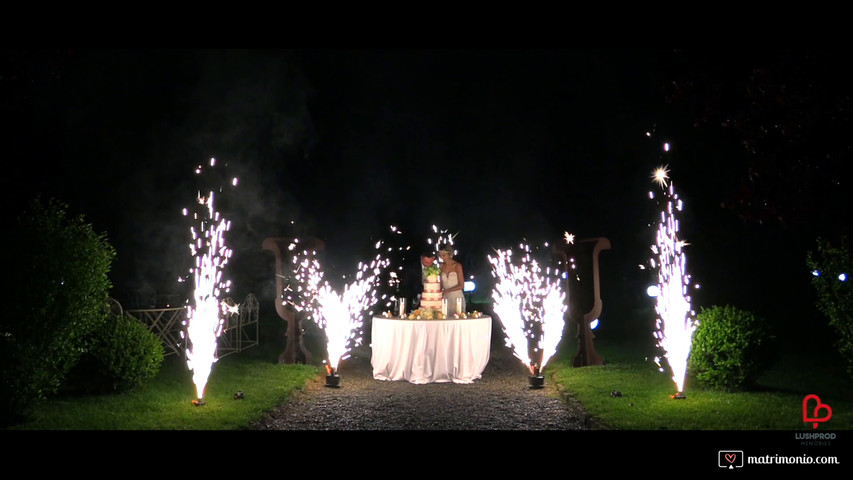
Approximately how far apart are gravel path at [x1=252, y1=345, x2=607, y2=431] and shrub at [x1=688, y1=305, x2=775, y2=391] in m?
1.75

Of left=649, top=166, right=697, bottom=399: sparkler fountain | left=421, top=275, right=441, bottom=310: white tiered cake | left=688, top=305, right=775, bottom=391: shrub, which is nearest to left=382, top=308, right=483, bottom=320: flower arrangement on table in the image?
left=421, top=275, right=441, bottom=310: white tiered cake

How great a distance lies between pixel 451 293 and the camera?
1099 cm

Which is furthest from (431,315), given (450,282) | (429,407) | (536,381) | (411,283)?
(411,283)

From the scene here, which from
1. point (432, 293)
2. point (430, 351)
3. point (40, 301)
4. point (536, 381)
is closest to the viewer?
point (40, 301)

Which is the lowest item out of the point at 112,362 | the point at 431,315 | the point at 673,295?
the point at 112,362

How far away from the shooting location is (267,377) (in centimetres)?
1025

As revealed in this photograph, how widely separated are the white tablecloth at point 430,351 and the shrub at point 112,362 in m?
3.46

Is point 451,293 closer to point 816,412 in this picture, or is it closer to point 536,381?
point 536,381

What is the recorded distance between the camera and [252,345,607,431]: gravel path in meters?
7.48

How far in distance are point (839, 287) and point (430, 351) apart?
5.37 metres

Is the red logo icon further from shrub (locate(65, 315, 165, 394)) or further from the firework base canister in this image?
shrub (locate(65, 315, 165, 394))

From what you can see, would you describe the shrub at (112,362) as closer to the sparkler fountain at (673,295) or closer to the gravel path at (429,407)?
the gravel path at (429,407)
